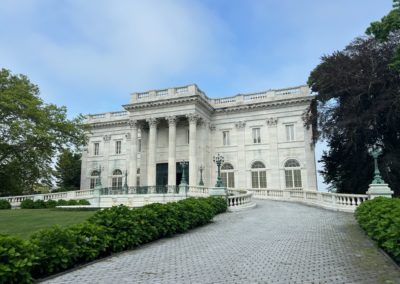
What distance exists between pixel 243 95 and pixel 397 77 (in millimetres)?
17545

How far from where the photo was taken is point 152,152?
36.8m

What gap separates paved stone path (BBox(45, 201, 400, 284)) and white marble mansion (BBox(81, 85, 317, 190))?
75.6ft

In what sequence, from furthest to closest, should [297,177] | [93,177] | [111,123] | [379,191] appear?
[111,123]
[93,177]
[297,177]
[379,191]

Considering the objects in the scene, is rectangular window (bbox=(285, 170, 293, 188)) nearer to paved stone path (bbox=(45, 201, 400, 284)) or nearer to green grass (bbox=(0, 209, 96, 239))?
paved stone path (bbox=(45, 201, 400, 284))

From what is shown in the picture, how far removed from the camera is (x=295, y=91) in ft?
123

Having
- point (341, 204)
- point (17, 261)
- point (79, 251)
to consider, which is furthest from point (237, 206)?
point (17, 261)

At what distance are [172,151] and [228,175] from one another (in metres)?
7.25

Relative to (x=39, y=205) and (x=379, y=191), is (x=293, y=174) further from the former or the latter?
(x=39, y=205)

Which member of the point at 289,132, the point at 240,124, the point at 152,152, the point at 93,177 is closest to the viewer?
the point at 152,152

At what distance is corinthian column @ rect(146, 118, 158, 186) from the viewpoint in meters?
36.4

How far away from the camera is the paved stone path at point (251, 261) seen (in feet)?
21.9

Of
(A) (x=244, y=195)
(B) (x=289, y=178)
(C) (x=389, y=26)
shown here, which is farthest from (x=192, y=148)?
(C) (x=389, y=26)

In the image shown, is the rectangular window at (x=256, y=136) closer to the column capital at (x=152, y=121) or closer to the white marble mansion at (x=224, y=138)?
the white marble mansion at (x=224, y=138)

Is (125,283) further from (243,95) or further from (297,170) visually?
(243,95)
